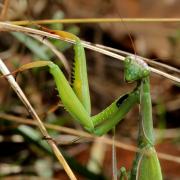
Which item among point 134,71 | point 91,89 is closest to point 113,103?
point 134,71

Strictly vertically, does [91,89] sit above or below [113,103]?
above

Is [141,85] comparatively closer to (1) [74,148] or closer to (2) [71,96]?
(2) [71,96]

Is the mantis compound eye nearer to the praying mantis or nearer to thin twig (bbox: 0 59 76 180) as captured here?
the praying mantis

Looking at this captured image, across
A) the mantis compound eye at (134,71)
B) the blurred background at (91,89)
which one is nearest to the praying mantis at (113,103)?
the mantis compound eye at (134,71)

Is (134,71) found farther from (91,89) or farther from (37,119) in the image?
(91,89)

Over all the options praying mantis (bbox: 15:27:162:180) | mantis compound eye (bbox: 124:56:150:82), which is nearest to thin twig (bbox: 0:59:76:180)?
praying mantis (bbox: 15:27:162:180)
